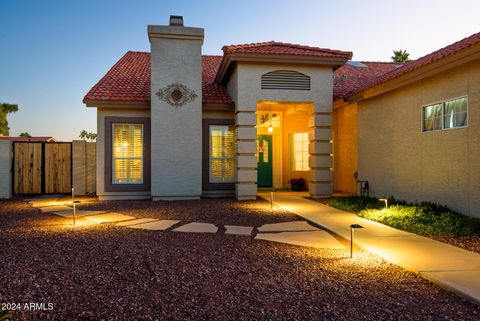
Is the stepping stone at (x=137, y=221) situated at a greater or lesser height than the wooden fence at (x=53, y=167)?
lesser

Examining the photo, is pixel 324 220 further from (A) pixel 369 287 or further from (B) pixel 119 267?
(B) pixel 119 267

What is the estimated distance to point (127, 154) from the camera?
42.2 feet

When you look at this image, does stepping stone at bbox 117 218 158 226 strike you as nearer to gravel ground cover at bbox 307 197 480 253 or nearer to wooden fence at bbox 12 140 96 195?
gravel ground cover at bbox 307 197 480 253

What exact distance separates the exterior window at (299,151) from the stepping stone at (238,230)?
→ 9.29 metres

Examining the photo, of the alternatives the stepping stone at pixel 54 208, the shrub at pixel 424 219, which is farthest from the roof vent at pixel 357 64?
the stepping stone at pixel 54 208

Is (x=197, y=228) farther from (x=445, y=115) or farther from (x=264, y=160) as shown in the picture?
(x=264, y=160)

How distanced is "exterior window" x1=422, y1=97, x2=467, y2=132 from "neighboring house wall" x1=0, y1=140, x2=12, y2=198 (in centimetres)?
1478

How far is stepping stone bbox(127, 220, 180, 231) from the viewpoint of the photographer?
7320mm

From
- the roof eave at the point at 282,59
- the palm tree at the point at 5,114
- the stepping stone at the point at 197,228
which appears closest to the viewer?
the stepping stone at the point at 197,228

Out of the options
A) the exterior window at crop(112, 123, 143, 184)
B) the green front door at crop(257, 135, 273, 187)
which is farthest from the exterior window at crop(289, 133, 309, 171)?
the exterior window at crop(112, 123, 143, 184)

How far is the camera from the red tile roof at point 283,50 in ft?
38.6

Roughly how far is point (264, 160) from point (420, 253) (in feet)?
39.1

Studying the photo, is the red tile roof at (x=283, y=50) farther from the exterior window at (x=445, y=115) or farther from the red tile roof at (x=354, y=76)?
the exterior window at (x=445, y=115)

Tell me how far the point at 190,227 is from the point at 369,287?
4374mm
